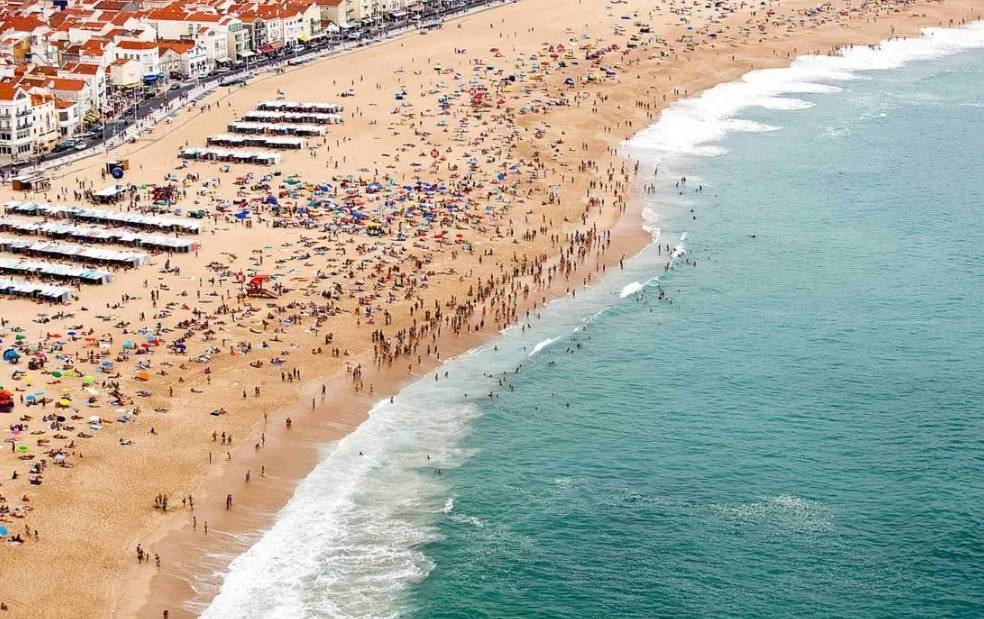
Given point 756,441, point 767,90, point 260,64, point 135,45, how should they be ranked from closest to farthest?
point 756,441 → point 135,45 → point 260,64 → point 767,90

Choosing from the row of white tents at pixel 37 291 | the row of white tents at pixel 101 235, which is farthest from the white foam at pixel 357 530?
the row of white tents at pixel 101 235

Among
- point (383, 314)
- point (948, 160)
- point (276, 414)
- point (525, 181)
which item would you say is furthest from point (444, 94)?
point (276, 414)

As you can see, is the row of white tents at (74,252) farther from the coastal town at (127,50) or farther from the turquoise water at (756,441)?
the turquoise water at (756,441)

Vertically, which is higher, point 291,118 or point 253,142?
point 291,118

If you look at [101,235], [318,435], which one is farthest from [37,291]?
[318,435]

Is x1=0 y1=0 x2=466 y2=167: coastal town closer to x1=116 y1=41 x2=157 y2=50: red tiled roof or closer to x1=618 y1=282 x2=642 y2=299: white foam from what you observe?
x1=116 y1=41 x2=157 y2=50: red tiled roof

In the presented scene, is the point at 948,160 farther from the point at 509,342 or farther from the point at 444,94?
the point at 509,342

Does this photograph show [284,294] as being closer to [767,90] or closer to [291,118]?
[291,118]
